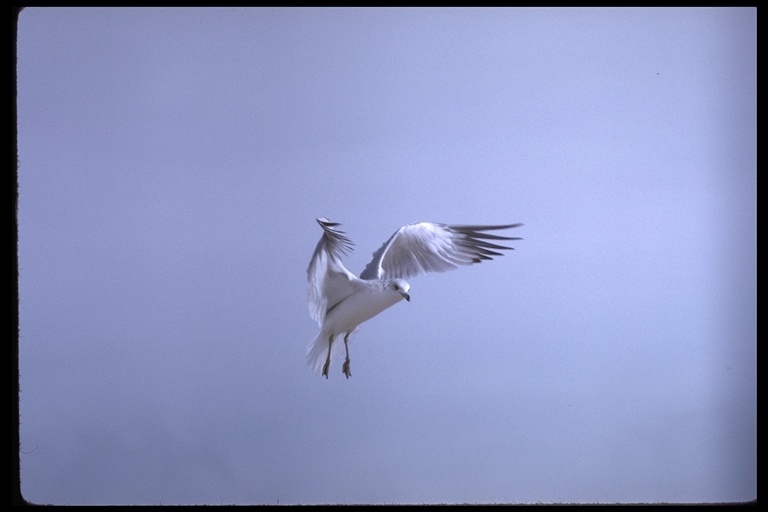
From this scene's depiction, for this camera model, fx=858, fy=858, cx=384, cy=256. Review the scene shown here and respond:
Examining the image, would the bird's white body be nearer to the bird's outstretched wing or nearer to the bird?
the bird

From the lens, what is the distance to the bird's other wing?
412 centimetres

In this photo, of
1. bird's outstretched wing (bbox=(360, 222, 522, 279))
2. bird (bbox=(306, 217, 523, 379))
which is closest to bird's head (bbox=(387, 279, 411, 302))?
bird (bbox=(306, 217, 523, 379))

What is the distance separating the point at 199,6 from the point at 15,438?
5.40 ft

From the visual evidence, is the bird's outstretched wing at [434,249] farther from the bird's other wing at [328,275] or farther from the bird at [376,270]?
the bird's other wing at [328,275]

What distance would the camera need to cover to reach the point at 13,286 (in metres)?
2.78

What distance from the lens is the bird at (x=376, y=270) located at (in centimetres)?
430

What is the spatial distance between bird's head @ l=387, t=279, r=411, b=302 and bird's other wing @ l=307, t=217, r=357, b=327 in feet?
0.64

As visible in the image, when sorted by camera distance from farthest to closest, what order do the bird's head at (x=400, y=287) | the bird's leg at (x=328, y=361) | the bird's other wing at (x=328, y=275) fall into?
the bird's leg at (x=328, y=361) < the bird's head at (x=400, y=287) < the bird's other wing at (x=328, y=275)

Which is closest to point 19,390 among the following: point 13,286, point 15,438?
point 15,438

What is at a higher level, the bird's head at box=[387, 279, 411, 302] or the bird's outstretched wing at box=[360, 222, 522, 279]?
the bird's outstretched wing at box=[360, 222, 522, 279]

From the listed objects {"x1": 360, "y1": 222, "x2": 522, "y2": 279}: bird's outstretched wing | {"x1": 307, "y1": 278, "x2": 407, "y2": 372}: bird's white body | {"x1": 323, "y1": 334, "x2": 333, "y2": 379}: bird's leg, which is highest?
{"x1": 360, "y1": 222, "x2": 522, "y2": 279}: bird's outstretched wing

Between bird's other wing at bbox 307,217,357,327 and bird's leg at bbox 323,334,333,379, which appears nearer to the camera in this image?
bird's other wing at bbox 307,217,357,327

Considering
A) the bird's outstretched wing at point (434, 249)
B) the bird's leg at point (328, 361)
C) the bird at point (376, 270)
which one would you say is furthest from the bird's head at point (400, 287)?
the bird's leg at point (328, 361)

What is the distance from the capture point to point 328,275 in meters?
4.35
